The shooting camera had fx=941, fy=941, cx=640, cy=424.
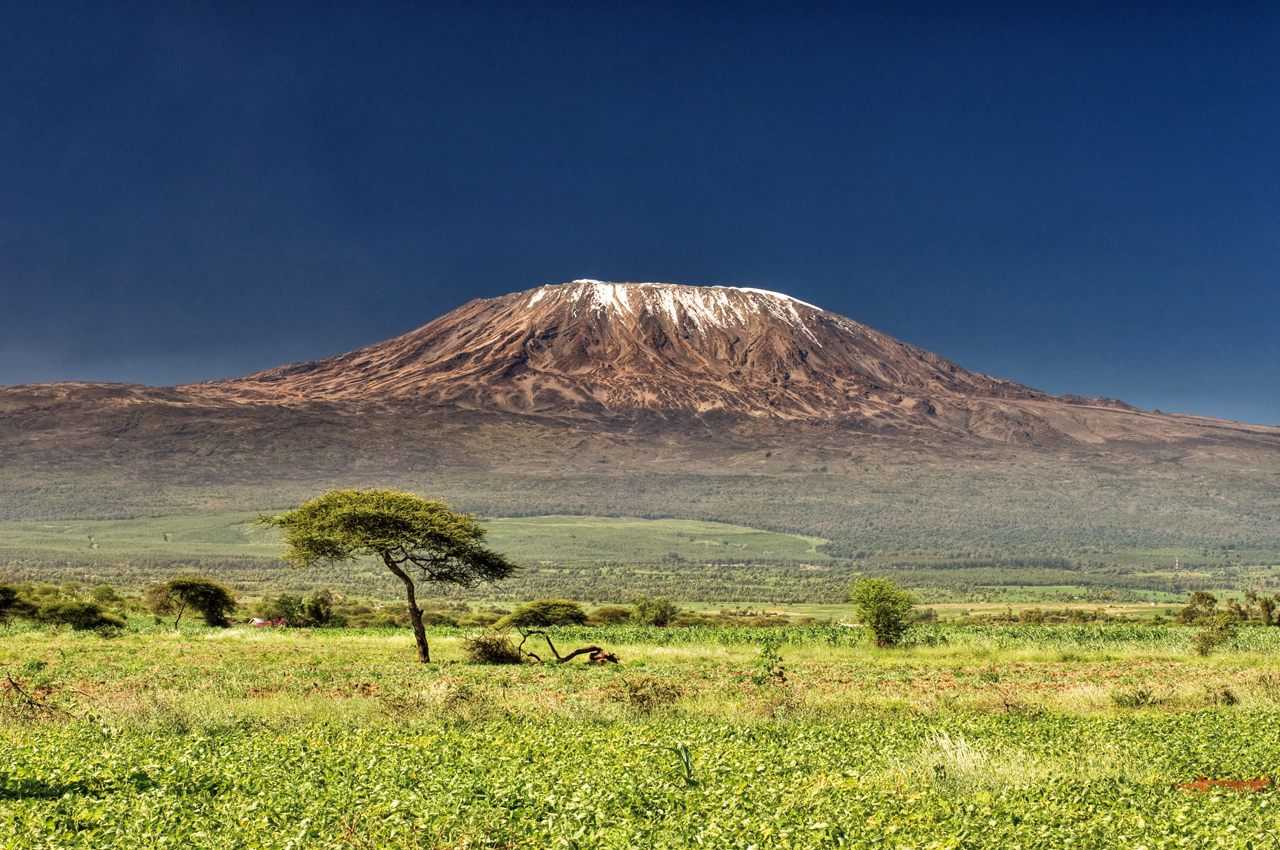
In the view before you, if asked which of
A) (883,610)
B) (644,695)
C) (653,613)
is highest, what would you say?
(644,695)

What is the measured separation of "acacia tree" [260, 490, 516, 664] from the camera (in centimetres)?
3244

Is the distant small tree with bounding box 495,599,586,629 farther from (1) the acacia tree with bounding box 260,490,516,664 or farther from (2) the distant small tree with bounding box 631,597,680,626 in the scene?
(1) the acacia tree with bounding box 260,490,516,664

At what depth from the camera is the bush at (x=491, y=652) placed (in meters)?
29.7

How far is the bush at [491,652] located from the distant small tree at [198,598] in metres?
25.3

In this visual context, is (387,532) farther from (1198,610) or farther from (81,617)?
(1198,610)

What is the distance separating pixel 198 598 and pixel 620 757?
44832 mm

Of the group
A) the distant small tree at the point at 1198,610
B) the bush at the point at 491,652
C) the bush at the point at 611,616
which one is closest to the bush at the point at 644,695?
the bush at the point at 491,652

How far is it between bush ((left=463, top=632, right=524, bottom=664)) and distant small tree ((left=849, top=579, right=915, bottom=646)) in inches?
621

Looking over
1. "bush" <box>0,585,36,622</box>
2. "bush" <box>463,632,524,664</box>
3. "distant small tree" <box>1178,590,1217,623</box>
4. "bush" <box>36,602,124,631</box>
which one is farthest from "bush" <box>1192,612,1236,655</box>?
"bush" <box>0,585,36,622</box>

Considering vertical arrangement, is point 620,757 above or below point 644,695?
above

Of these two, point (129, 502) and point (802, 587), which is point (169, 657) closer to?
point (802, 587)

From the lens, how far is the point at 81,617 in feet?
129

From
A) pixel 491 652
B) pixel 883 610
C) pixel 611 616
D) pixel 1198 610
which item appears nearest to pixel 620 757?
pixel 491 652

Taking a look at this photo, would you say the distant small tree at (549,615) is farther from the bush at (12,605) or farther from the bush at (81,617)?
the bush at (12,605)
